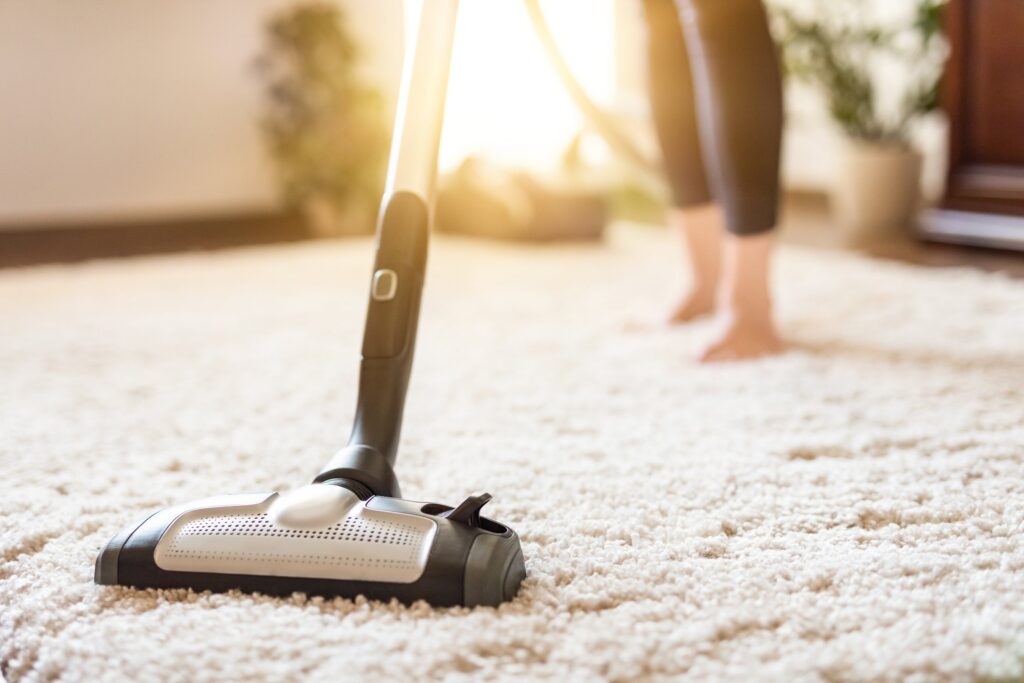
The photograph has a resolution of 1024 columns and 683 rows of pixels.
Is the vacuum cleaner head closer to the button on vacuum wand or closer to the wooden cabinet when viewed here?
the button on vacuum wand

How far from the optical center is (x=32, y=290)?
1.70m

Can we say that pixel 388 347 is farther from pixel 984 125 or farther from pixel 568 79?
pixel 984 125

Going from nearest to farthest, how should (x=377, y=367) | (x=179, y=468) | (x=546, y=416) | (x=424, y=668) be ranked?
(x=424, y=668), (x=377, y=367), (x=179, y=468), (x=546, y=416)

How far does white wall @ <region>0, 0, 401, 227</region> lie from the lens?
9.29ft

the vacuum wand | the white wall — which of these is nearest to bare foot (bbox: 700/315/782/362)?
the vacuum wand

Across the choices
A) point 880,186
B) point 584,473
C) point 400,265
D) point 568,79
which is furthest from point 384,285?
point 880,186

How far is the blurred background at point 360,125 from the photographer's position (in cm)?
224

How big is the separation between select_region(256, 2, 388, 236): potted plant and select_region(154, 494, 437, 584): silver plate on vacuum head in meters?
2.36

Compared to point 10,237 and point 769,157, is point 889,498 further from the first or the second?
point 10,237

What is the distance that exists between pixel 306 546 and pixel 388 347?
0.58 ft

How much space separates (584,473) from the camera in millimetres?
764

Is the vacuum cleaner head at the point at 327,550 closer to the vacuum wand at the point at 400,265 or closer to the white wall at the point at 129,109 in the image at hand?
the vacuum wand at the point at 400,265

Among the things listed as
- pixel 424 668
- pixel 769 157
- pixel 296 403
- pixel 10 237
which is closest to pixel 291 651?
pixel 424 668

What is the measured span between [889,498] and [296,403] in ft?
1.90
